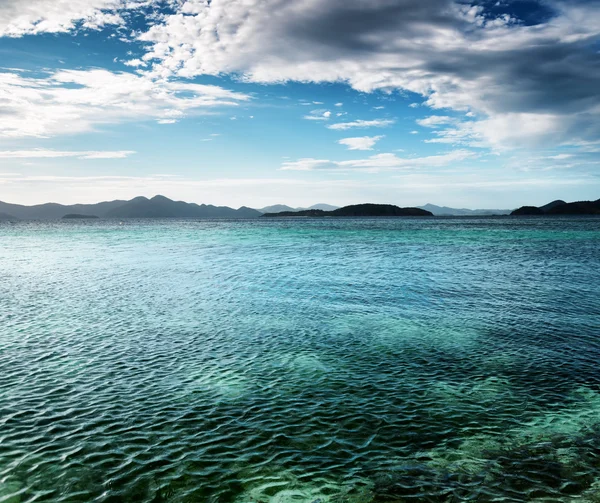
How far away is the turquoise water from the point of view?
37.4 ft

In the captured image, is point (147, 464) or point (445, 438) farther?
point (445, 438)

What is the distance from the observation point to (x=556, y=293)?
1465 inches

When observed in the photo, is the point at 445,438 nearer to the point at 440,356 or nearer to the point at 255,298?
the point at 440,356

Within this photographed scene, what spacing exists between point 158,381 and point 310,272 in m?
35.9

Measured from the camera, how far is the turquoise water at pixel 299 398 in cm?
1141

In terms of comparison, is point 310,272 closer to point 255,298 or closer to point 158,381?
point 255,298

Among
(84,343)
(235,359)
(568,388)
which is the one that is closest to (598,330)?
(568,388)

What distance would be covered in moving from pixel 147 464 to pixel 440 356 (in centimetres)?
1502

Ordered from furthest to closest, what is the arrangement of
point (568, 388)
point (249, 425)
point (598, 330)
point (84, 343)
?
point (598, 330)
point (84, 343)
point (568, 388)
point (249, 425)

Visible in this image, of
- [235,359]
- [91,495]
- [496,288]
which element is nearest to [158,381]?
[235,359]

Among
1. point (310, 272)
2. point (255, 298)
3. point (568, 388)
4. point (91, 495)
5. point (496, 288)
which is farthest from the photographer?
point (310, 272)

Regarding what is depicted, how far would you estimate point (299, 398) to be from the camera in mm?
16766

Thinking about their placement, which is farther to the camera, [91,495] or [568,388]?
[568,388]

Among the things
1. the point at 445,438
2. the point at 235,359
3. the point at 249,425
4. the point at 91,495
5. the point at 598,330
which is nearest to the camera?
the point at 91,495
